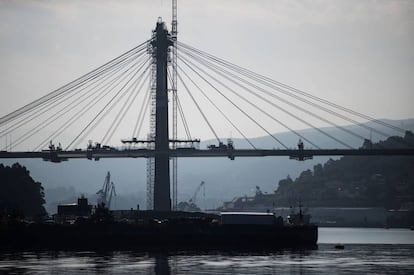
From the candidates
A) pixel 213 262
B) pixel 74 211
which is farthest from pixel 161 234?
pixel 213 262

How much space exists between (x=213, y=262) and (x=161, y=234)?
4482 cm

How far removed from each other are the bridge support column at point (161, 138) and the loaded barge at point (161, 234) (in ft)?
18.3

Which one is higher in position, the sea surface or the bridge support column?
the bridge support column

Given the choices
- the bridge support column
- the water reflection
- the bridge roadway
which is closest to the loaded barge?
the bridge support column

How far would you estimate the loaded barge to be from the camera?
14662cm

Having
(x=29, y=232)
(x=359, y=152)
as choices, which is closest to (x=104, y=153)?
(x=29, y=232)

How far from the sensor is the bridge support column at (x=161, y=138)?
16712 cm

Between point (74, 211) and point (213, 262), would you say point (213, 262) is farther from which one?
point (74, 211)

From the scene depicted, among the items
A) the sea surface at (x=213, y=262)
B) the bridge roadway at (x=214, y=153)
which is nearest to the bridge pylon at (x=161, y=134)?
the bridge roadway at (x=214, y=153)

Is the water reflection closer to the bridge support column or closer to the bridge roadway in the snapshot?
the bridge support column

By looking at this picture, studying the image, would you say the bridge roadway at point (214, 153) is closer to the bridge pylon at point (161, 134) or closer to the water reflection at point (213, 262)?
the bridge pylon at point (161, 134)

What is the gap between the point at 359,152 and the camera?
590 feet

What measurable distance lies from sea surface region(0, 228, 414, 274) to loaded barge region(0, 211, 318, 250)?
1397cm

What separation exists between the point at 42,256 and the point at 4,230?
27.1m
